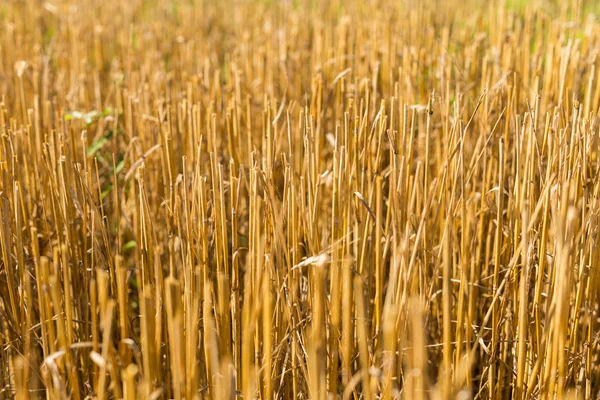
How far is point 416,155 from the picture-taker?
1.73m

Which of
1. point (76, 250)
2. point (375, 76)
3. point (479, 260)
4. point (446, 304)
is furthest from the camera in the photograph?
point (375, 76)

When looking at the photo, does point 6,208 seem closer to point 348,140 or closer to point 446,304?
point 348,140

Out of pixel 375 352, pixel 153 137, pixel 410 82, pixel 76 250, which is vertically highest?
pixel 410 82

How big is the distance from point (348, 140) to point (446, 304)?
0.39 m

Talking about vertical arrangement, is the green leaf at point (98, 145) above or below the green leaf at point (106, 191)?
above

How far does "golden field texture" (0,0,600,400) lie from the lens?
0.82 metres

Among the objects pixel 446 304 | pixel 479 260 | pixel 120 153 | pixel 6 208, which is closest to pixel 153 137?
pixel 120 153

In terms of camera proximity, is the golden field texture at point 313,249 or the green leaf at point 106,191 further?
the green leaf at point 106,191

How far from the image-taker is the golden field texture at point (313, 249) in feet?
2.70

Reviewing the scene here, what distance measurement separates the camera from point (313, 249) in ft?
3.34

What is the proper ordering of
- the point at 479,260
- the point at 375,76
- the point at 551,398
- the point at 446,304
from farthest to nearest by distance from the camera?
the point at 375,76 < the point at 479,260 < the point at 551,398 < the point at 446,304

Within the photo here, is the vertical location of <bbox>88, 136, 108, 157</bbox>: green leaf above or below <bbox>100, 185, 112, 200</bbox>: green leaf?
above

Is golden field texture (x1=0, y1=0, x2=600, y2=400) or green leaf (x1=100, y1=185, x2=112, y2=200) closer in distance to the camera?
golden field texture (x1=0, y1=0, x2=600, y2=400)

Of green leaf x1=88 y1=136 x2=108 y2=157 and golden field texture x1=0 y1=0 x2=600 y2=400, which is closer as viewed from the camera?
golden field texture x1=0 y1=0 x2=600 y2=400
